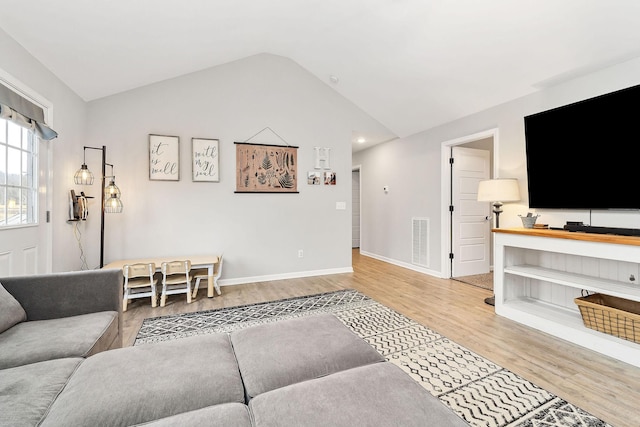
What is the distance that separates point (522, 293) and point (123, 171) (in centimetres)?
497

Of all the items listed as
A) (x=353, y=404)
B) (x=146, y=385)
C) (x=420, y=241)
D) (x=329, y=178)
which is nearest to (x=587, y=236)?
(x=353, y=404)

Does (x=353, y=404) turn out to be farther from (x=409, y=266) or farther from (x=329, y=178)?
(x=409, y=266)

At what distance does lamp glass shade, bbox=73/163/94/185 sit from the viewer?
3236mm

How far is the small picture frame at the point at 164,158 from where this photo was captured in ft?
12.3

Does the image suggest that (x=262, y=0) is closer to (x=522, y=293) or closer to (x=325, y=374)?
(x=325, y=374)

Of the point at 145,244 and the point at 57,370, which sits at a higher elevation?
the point at 145,244

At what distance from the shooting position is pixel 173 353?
4.23ft

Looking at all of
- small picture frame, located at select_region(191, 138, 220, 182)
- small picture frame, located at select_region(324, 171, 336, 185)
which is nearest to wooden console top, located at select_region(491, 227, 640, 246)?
small picture frame, located at select_region(324, 171, 336, 185)

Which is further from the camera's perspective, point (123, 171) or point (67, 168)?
point (123, 171)

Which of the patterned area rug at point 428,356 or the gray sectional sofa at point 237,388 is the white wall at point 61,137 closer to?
the patterned area rug at point 428,356

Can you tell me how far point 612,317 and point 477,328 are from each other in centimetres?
94

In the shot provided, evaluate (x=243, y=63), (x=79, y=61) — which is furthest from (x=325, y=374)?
(x=243, y=63)

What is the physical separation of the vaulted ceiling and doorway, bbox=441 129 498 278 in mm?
784

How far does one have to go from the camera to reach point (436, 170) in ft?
14.9
